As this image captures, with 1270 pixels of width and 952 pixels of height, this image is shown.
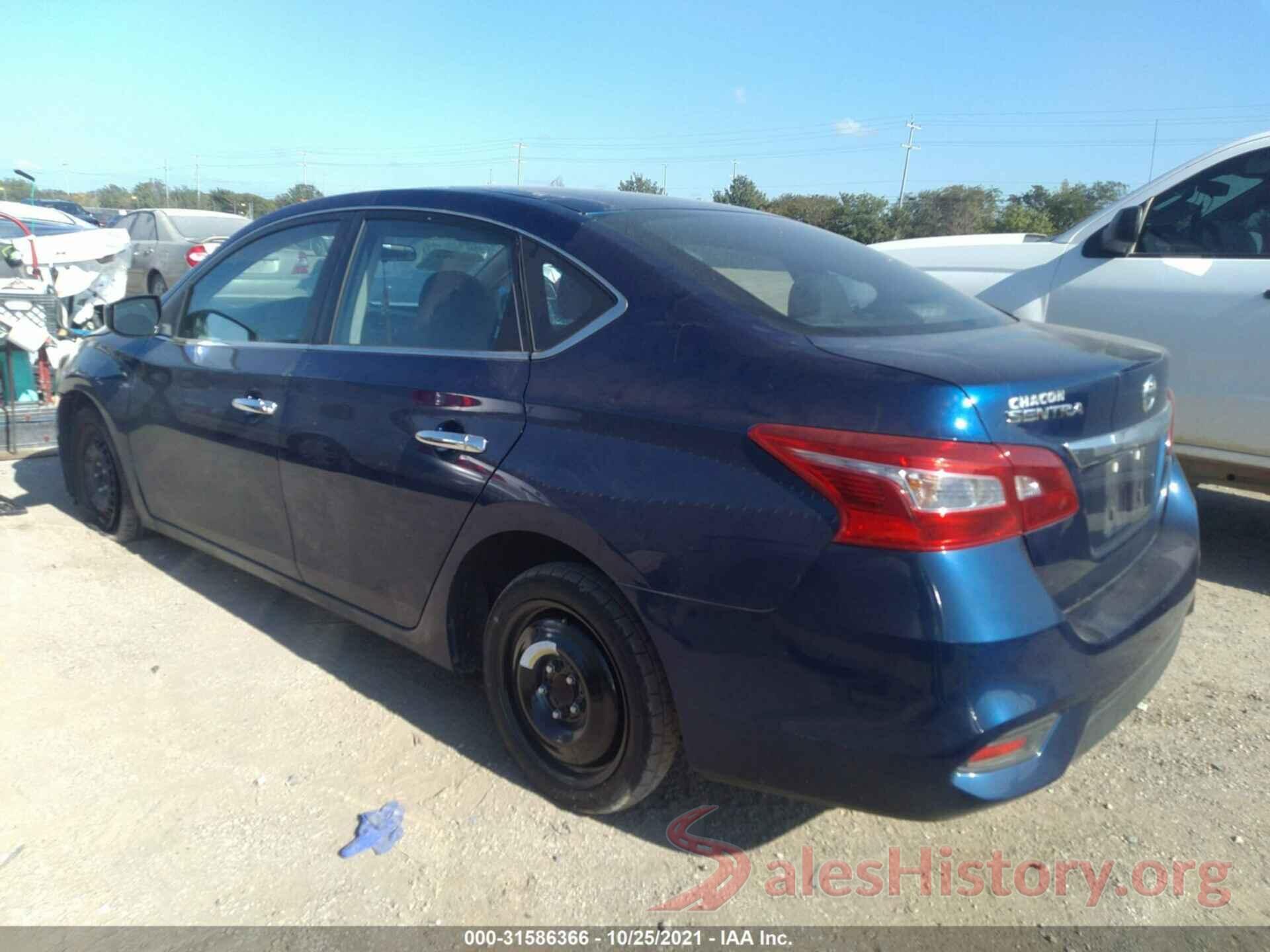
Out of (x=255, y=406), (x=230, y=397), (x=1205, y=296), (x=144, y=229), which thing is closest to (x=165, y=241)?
(x=144, y=229)

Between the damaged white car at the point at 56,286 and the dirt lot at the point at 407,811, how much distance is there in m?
2.88

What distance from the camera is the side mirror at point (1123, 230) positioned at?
14.9 ft

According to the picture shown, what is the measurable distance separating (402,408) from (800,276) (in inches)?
48.6

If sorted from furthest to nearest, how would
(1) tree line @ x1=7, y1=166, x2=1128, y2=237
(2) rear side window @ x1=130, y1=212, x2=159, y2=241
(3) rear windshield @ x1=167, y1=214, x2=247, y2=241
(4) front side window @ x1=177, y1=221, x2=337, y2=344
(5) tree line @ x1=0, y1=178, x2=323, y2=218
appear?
(5) tree line @ x1=0, y1=178, x2=323, y2=218 < (1) tree line @ x1=7, y1=166, x2=1128, y2=237 < (2) rear side window @ x1=130, y1=212, x2=159, y2=241 < (3) rear windshield @ x1=167, y1=214, x2=247, y2=241 < (4) front side window @ x1=177, y1=221, x2=337, y2=344

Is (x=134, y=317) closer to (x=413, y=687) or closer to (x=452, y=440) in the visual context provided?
(x=413, y=687)

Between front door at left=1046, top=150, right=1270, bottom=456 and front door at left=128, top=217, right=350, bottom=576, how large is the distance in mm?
3585

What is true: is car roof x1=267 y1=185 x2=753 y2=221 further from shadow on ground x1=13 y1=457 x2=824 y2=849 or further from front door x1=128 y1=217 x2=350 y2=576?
shadow on ground x1=13 y1=457 x2=824 y2=849

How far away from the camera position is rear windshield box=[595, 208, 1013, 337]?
2.50 m

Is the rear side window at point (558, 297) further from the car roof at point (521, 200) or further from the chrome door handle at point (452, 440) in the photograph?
the chrome door handle at point (452, 440)

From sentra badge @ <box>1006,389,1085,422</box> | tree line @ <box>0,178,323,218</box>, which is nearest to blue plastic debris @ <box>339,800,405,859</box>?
sentra badge @ <box>1006,389,1085,422</box>

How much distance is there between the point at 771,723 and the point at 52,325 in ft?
20.3

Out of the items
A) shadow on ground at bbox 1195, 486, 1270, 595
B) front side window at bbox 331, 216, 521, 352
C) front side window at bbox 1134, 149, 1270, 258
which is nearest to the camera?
front side window at bbox 331, 216, 521, 352

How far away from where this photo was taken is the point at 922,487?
6.44ft

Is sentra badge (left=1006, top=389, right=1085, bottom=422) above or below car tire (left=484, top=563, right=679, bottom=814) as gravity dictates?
above
